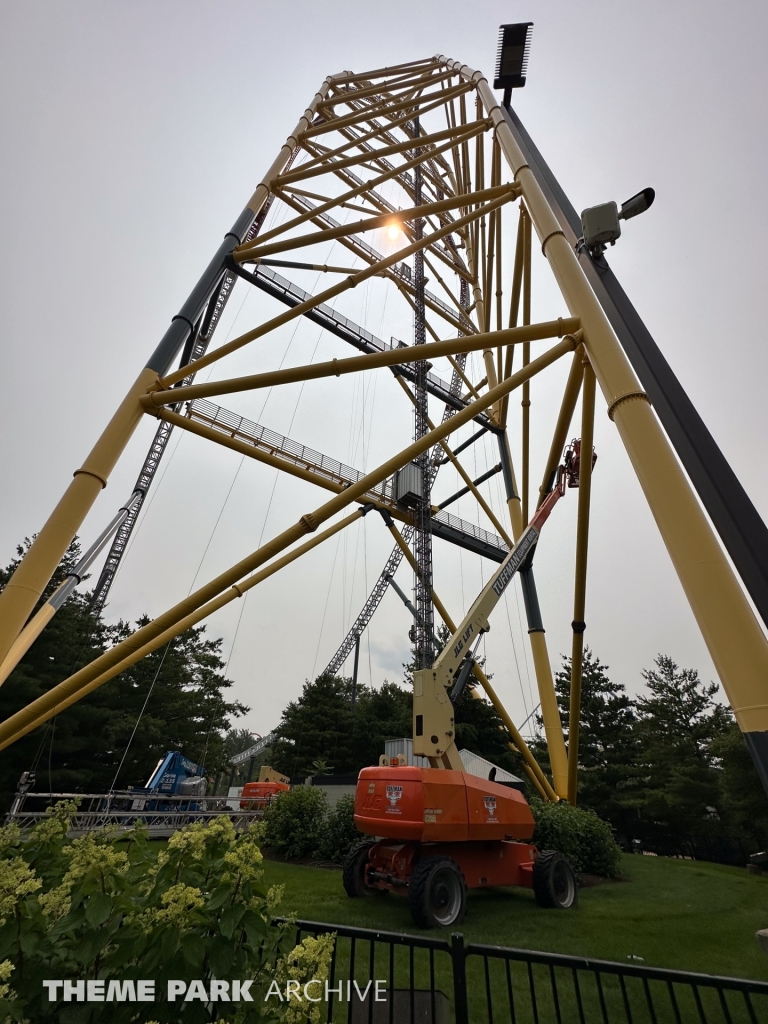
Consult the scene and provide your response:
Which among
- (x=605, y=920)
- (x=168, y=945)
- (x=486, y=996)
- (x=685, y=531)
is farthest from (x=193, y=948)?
(x=605, y=920)

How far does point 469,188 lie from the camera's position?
14219 millimetres

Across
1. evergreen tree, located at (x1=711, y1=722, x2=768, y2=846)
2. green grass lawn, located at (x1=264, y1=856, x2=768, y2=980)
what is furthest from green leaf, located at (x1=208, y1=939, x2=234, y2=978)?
evergreen tree, located at (x1=711, y1=722, x2=768, y2=846)

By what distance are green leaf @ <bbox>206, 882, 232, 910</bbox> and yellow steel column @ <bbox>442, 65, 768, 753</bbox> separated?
2312 mm

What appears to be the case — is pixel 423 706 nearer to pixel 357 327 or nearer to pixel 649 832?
pixel 357 327

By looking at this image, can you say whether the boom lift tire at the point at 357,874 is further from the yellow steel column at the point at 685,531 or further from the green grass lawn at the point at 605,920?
the yellow steel column at the point at 685,531

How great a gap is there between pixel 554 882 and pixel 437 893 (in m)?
2.38

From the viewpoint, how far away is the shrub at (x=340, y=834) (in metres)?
10.7

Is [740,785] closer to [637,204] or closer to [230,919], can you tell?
[637,204]

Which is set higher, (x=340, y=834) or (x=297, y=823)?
(x=297, y=823)

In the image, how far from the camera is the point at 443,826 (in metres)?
6.11

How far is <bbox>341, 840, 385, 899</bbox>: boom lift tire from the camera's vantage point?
694 cm

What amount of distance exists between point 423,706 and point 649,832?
94.4ft

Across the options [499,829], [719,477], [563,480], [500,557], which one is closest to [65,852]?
[719,477]

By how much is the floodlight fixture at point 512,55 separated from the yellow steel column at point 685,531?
5.62 meters
